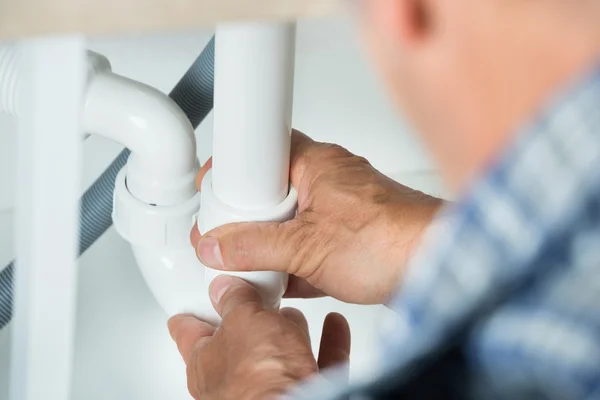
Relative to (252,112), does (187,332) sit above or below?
below

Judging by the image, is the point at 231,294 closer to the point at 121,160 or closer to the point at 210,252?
the point at 210,252

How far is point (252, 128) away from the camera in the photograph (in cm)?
37

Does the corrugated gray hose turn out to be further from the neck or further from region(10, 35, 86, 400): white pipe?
the neck

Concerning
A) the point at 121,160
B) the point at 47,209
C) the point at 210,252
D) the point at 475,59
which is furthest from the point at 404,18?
→ the point at 121,160

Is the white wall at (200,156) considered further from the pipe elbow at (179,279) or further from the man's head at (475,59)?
the man's head at (475,59)

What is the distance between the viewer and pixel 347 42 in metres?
0.61

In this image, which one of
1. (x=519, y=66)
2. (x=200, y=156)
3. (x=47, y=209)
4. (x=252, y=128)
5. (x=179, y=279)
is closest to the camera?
(x=519, y=66)

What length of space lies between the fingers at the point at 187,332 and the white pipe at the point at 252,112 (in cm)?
9

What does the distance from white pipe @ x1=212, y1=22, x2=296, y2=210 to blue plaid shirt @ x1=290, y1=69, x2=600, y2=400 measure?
18 cm

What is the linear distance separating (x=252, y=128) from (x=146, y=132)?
0.08 m

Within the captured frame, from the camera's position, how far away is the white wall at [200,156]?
0.52m

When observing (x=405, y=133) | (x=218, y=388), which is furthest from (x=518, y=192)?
(x=405, y=133)

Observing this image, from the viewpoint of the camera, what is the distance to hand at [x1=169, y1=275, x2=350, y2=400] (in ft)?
1.17

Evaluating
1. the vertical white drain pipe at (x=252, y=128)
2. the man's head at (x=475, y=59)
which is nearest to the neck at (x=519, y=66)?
the man's head at (x=475, y=59)
